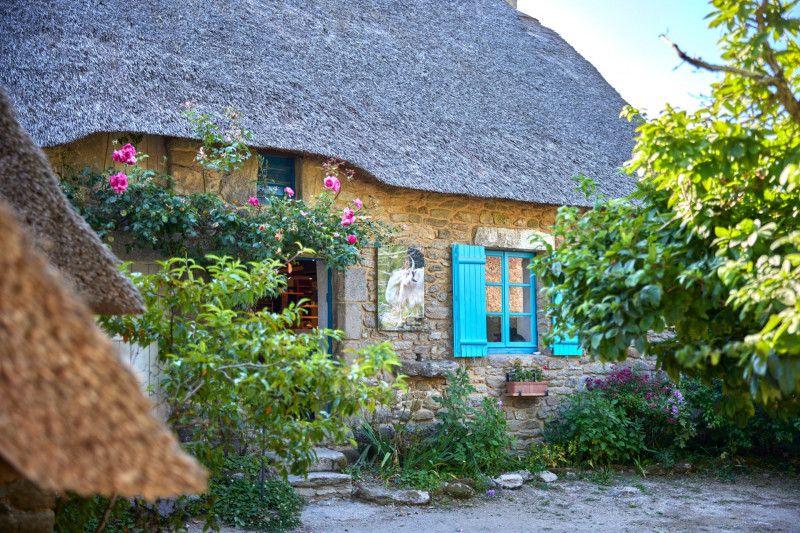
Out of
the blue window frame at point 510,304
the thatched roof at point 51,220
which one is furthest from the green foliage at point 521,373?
the thatched roof at point 51,220

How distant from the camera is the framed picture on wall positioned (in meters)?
6.36

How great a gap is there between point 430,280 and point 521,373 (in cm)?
136

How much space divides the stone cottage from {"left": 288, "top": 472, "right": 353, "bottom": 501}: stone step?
3.36 feet

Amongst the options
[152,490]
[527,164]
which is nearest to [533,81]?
[527,164]

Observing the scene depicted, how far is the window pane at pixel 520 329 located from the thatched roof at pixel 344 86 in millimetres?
1354

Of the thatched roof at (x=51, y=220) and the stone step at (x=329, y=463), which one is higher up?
the thatched roof at (x=51, y=220)

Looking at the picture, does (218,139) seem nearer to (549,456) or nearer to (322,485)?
(322,485)

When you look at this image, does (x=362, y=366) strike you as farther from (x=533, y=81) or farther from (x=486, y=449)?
(x=533, y=81)

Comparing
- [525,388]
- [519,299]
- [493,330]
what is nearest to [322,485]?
[525,388]

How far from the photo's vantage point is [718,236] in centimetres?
262

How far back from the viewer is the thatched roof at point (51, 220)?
2172 mm

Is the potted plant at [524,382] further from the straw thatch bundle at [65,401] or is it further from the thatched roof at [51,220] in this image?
the straw thatch bundle at [65,401]

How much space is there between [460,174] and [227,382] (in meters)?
4.03

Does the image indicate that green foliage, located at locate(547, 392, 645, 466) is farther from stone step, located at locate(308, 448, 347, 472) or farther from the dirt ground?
stone step, located at locate(308, 448, 347, 472)
